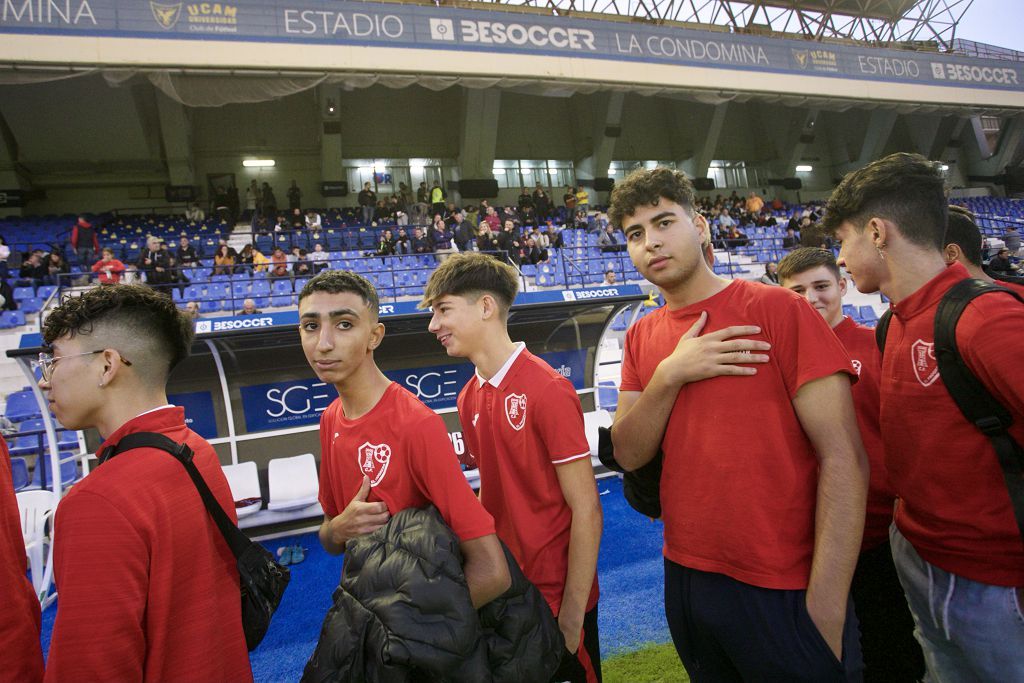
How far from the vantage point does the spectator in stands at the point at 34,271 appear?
454 inches

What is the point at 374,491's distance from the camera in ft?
6.09

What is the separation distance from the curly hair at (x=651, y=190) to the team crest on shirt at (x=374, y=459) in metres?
1.19

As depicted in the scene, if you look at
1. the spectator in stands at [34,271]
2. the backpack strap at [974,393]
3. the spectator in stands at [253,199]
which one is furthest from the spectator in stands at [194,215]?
the backpack strap at [974,393]

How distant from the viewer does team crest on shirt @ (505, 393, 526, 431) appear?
197cm

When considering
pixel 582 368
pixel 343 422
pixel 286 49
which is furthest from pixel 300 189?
pixel 343 422

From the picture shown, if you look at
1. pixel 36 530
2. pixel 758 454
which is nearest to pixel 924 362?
pixel 758 454

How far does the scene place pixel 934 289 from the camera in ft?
4.99

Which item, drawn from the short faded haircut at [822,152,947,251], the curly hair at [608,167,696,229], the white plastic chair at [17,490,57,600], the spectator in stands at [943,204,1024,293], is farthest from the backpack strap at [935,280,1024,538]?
the white plastic chair at [17,490,57,600]

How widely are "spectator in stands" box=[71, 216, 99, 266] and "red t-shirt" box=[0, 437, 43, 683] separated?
14.1 meters

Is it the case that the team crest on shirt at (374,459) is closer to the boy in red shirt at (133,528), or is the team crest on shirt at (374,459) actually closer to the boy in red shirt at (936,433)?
the boy in red shirt at (133,528)

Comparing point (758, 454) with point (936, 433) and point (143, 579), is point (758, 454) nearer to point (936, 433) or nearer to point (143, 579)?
point (936, 433)

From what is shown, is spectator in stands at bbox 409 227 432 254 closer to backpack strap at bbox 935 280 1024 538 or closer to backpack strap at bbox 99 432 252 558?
backpack strap at bbox 99 432 252 558

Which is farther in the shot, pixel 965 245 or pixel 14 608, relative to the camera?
pixel 965 245

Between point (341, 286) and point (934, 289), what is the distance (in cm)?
206
